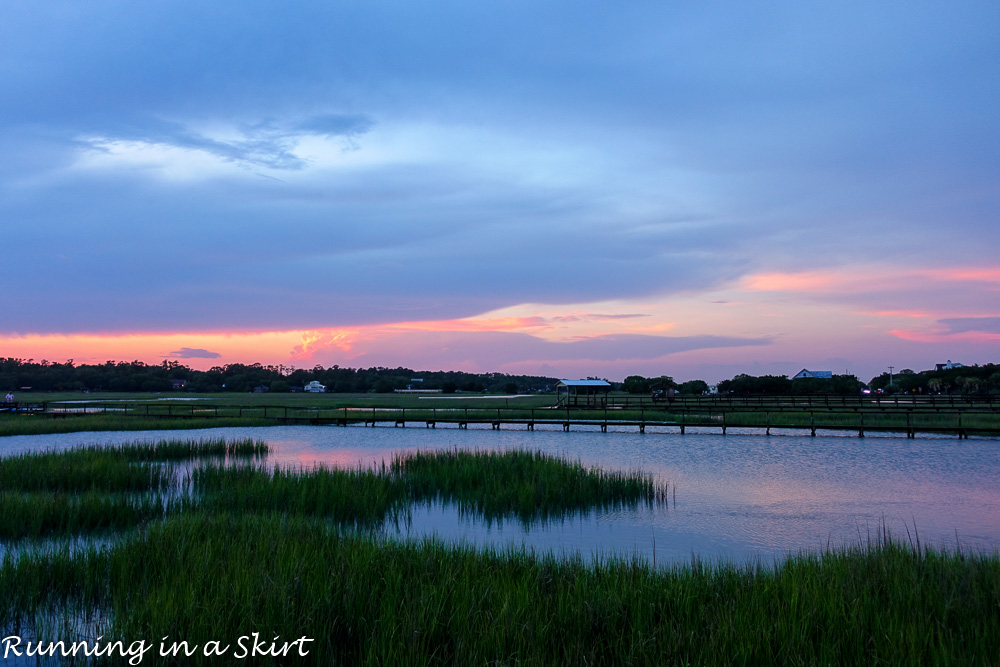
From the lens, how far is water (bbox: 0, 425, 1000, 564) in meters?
14.9

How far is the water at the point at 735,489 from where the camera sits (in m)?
14.9

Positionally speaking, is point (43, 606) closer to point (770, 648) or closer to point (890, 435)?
point (770, 648)

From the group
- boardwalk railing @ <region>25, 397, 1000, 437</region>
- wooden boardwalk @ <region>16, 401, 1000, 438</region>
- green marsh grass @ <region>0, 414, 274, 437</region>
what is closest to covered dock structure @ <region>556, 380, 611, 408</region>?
boardwalk railing @ <region>25, 397, 1000, 437</region>

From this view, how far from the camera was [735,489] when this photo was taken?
22.9 meters

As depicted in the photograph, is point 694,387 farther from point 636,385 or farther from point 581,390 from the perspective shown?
point 581,390

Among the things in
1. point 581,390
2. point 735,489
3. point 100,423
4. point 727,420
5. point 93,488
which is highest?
point 581,390

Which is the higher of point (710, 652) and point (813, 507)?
point (710, 652)

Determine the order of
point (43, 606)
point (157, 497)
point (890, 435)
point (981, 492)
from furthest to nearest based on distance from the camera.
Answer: point (890, 435), point (981, 492), point (157, 497), point (43, 606)

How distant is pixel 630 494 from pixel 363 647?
1525 cm

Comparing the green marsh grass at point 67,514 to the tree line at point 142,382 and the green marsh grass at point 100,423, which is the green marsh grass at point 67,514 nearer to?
the green marsh grass at point 100,423

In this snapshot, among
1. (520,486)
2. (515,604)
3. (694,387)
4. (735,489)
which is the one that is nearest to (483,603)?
(515,604)

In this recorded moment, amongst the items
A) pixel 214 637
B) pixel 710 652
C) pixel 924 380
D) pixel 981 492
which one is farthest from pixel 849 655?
pixel 924 380

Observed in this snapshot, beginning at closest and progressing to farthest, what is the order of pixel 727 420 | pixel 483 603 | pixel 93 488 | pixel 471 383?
pixel 483 603
pixel 93 488
pixel 727 420
pixel 471 383

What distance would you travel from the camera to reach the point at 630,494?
20922 mm
